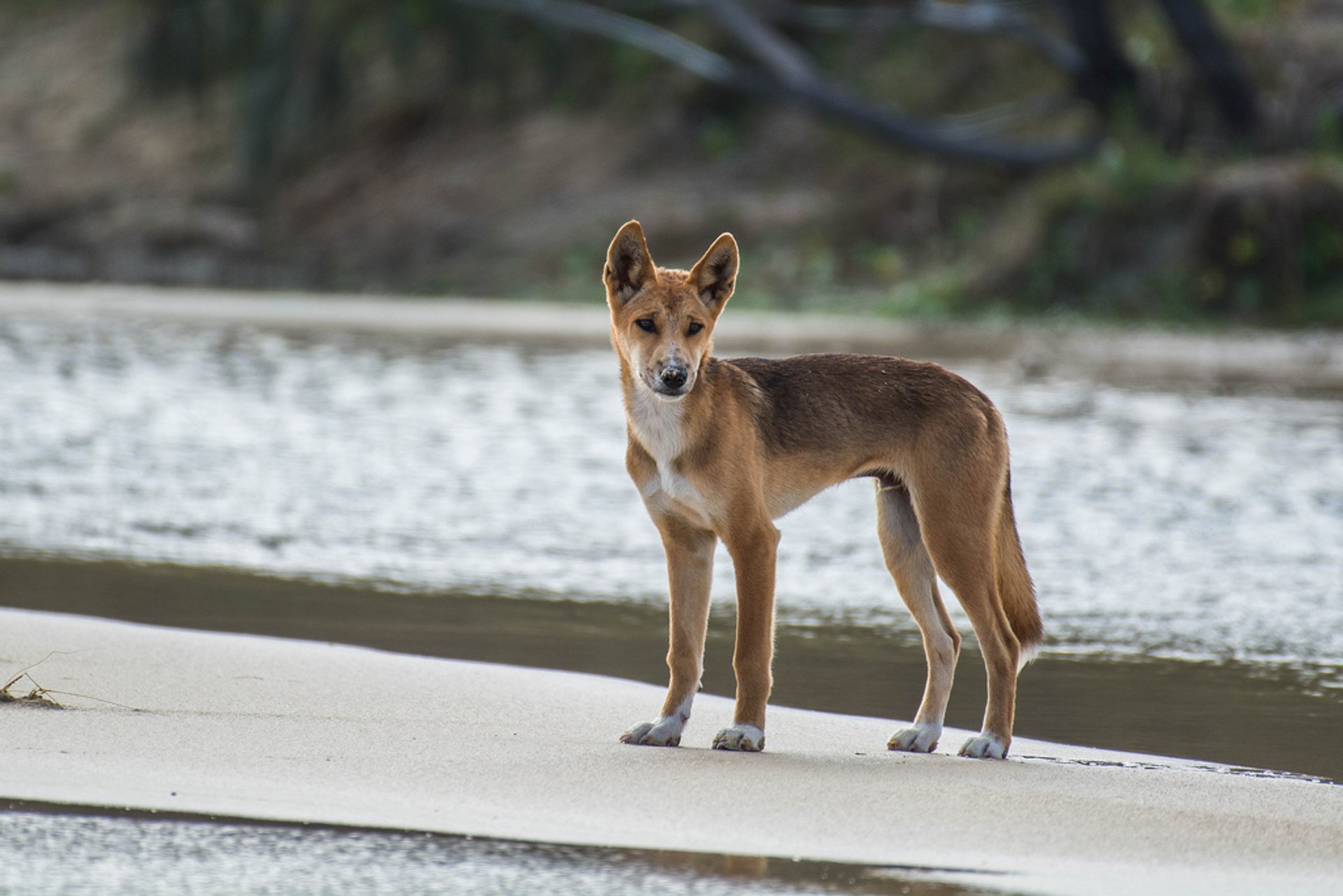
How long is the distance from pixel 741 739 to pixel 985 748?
65 cm

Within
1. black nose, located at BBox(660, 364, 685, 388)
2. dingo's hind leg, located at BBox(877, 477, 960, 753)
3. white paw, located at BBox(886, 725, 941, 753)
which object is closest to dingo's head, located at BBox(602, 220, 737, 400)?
black nose, located at BBox(660, 364, 685, 388)

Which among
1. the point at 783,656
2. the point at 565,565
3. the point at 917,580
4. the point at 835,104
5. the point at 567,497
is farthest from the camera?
the point at 835,104

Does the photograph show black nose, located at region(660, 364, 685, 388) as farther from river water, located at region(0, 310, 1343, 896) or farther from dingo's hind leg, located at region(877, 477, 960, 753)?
river water, located at region(0, 310, 1343, 896)

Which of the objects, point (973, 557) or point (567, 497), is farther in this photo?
point (567, 497)

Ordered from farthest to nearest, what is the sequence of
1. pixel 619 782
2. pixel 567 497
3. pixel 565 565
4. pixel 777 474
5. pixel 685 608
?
pixel 567 497, pixel 565 565, pixel 777 474, pixel 685 608, pixel 619 782

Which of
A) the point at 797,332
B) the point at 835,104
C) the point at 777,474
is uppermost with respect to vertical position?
the point at 835,104

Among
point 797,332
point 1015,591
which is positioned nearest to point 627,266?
point 1015,591

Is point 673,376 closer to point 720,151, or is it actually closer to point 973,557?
point 973,557

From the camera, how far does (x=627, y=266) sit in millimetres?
Answer: 5297

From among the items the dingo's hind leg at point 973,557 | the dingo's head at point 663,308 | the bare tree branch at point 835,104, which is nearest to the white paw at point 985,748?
the dingo's hind leg at point 973,557

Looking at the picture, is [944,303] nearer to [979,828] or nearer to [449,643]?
[449,643]

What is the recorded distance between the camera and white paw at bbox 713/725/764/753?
507 cm

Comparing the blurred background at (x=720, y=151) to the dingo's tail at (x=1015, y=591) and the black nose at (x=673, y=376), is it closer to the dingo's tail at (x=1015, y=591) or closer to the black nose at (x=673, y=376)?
the dingo's tail at (x=1015, y=591)

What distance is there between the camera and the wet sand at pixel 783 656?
556cm
